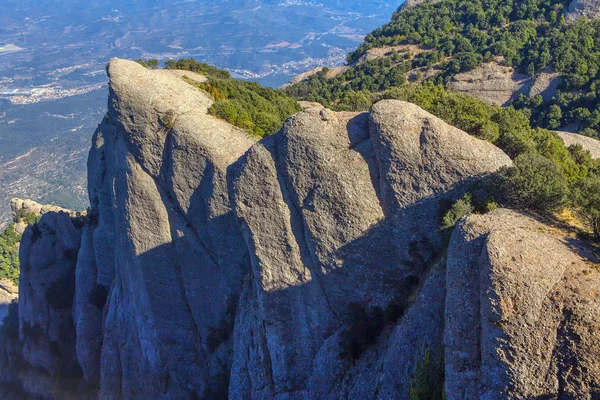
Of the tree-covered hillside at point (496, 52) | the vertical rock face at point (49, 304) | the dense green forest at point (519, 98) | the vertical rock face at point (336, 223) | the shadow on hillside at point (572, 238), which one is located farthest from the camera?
the tree-covered hillside at point (496, 52)

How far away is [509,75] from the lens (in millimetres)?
58906

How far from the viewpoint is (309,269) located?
2394cm

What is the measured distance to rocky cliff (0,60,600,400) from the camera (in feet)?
45.4

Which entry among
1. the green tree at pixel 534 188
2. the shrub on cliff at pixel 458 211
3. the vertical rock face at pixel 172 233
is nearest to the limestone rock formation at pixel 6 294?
the vertical rock face at pixel 172 233

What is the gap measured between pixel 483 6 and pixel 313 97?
4221 cm

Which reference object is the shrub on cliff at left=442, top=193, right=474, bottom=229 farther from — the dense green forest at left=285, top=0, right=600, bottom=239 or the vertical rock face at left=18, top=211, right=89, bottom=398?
the vertical rock face at left=18, top=211, right=89, bottom=398

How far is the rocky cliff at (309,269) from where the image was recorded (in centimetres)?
1385

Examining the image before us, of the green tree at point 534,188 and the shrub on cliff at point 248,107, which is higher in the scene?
the shrub on cliff at point 248,107

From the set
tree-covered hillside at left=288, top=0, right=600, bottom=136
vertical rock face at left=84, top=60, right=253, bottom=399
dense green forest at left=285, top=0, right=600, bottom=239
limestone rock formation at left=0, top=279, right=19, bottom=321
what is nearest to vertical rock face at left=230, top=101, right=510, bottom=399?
dense green forest at left=285, top=0, right=600, bottom=239

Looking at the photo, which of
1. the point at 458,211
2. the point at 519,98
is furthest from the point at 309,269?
the point at 519,98

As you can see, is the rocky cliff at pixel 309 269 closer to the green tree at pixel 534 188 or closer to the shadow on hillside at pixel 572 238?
the shadow on hillside at pixel 572 238

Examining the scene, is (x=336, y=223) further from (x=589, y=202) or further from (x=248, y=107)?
(x=248, y=107)

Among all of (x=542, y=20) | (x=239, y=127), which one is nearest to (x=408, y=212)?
(x=239, y=127)

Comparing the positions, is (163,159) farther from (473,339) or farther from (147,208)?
(473,339)
